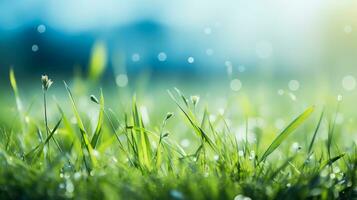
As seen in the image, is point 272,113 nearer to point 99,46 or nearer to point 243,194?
point 99,46

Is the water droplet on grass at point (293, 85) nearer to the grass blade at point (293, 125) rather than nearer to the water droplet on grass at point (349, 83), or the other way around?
the water droplet on grass at point (349, 83)

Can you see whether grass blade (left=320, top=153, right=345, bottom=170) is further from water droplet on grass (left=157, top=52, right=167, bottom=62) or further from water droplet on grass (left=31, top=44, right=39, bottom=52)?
water droplet on grass (left=31, top=44, right=39, bottom=52)

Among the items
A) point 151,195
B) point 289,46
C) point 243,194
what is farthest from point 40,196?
point 289,46

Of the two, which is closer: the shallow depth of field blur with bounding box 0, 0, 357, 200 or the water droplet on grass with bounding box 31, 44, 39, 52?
the shallow depth of field blur with bounding box 0, 0, 357, 200

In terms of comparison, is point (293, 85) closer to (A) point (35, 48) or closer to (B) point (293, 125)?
(A) point (35, 48)

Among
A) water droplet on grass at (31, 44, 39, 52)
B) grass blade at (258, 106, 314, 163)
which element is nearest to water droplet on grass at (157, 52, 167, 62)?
water droplet on grass at (31, 44, 39, 52)

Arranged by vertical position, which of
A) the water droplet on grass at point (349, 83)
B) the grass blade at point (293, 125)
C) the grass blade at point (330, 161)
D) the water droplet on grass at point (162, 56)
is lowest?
the grass blade at point (330, 161)

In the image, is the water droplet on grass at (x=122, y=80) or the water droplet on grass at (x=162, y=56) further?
the water droplet on grass at (x=162, y=56)

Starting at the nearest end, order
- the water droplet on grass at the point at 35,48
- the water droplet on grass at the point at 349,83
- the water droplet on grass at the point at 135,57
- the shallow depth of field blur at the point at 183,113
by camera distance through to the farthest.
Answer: the shallow depth of field blur at the point at 183,113 → the water droplet on grass at the point at 349,83 → the water droplet on grass at the point at 135,57 → the water droplet on grass at the point at 35,48

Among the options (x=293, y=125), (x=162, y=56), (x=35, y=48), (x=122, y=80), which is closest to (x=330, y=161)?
(x=293, y=125)

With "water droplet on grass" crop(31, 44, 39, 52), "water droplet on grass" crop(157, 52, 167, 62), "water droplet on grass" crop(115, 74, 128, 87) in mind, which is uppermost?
"water droplet on grass" crop(31, 44, 39, 52)

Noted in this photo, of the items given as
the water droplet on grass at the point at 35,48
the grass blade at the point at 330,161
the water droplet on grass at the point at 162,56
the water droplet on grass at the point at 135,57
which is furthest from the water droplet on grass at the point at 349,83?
the water droplet on grass at the point at 35,48

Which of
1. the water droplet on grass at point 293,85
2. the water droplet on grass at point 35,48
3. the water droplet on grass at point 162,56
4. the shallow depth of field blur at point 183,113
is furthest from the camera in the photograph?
the water droplet on grass at point 35,48

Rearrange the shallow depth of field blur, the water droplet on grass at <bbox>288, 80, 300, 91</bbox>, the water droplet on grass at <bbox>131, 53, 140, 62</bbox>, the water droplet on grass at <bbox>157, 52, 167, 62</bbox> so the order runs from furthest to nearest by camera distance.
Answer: the water droplet on grass at <bbox>131, 53, 140, 62</bbox> < the water droplet on grass at <bbox>157, 52, 167, 62</bbox> < the water droplet on grass at <bbox>288, 80, 300, 91</bbox> < the shallow depth of field blur
